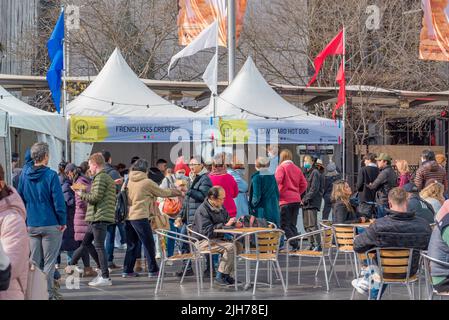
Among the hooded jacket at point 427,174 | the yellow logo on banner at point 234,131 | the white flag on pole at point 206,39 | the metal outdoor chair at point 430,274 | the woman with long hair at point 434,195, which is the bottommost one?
the metal outdoor chair at point 430,274

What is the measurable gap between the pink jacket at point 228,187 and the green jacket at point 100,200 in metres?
1.65

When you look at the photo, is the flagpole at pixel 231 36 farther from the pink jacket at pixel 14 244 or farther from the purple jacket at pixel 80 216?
the pink jacket at pixel 14 244

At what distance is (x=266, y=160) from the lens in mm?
13391

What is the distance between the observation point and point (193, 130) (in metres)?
16.3

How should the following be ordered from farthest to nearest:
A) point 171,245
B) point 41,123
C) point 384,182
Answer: point 41,123 → point 384,182 → point 171,245

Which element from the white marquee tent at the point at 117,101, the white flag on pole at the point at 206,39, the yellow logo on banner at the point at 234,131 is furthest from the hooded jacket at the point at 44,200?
the white flag on pole at the point at 206,39

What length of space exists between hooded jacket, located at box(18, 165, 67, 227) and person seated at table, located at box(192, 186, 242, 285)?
2.08m

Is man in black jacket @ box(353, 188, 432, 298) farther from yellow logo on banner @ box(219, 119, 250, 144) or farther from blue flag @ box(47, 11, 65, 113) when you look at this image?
blue flag @ box(47, 11, 65, 113)

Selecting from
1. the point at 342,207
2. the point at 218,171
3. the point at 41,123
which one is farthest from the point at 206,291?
the point at 41,123

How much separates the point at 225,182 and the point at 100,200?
6.42 feet

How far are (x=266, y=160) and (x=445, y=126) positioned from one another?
79.6 ft

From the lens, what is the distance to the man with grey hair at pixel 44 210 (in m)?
9.95

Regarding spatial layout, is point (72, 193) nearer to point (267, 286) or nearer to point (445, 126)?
point (267, 286)

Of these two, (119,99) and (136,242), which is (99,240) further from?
(119,99)
